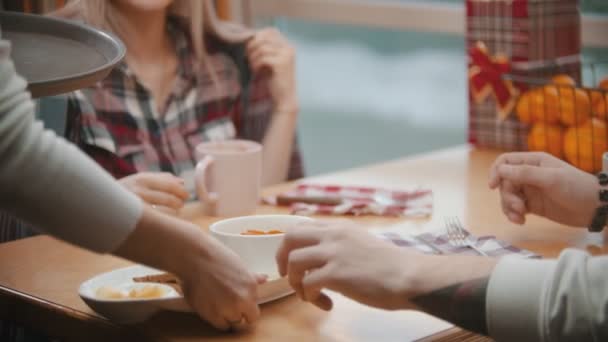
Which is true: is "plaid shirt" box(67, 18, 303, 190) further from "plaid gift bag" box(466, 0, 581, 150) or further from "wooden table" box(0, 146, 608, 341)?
"plaid gift bag" box(466, 0, 581, 150)

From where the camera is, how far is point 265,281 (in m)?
1.01

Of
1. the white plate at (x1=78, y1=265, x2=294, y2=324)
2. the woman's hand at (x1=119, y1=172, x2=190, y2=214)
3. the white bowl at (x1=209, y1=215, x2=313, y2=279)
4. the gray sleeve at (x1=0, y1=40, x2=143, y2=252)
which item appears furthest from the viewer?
the woman's hand at (x1=119, y1=172, x2=190, y2=214)

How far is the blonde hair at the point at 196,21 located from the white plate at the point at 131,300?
77 centimetres

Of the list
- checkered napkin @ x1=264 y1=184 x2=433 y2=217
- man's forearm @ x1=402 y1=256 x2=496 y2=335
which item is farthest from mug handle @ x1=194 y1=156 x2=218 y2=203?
man's forearm @ x1=402 y1=256 x2=496 y2=335

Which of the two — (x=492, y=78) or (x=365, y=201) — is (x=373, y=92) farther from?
(x=365, y=201)

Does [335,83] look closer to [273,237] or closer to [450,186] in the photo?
[450,186]

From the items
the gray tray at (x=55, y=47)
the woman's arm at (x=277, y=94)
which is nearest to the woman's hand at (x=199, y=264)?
the gray tray at (x=55, y=47)

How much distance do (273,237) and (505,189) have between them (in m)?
0.43

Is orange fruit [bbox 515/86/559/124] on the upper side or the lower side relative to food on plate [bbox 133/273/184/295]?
upper

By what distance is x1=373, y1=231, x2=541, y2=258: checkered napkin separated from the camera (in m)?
1.20

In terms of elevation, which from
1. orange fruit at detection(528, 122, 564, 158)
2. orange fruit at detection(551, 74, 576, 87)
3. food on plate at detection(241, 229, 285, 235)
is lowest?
orange fruit at detection(528, 122, 564, 158)

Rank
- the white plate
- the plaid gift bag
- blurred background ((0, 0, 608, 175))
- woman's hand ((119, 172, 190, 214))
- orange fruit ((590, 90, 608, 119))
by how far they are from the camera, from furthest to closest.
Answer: blurred background ((0, 0, 608, 175)), the plaid gift bag, orange fruit ((590, 90, 608, 119)), woman's hand ((119, 172, 190, 214)), the white plate

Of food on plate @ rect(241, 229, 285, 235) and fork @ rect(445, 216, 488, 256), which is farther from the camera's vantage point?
fork @ rect(445, 216, 488, 256)

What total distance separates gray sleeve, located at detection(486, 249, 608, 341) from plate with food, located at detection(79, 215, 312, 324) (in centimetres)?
24
